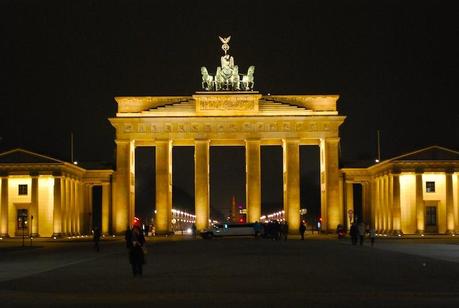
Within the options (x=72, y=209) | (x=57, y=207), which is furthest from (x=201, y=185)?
(x=57, y=207)

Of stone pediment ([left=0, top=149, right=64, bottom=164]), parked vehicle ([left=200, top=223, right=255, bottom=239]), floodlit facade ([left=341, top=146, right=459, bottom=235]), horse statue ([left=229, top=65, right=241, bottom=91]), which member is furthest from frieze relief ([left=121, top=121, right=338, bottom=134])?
parked vehicle ([left=200, top=223, right=255, bottom=239])

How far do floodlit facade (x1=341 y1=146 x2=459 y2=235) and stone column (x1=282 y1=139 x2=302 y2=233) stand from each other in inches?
402

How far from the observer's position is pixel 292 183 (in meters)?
102

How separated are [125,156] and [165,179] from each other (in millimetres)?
5488

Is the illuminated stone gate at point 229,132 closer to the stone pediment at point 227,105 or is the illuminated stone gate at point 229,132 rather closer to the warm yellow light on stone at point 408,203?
the stone pediment at point 227,105

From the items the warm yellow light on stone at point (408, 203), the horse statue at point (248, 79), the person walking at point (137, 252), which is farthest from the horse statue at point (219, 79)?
the person walking at point (137, 252)

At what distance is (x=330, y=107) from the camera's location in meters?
102

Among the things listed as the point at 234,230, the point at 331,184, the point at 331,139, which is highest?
the point at 331,139

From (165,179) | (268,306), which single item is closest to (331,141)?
(165,179)

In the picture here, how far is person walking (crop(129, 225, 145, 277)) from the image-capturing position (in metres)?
28.7

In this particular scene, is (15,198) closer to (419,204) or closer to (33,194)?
(33,194)

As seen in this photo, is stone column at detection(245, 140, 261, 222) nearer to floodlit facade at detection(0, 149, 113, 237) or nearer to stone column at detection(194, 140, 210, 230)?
stone column at detection(194, 140, 210, 230)

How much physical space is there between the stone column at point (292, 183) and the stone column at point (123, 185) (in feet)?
61.2

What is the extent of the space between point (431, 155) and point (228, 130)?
77.1 ft
